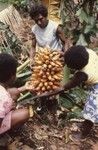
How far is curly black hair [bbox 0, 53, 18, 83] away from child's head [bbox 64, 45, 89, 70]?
60 centimetres

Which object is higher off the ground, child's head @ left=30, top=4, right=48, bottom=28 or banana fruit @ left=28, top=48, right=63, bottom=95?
child's head @ left=30, top=4, right=48, bottom=28

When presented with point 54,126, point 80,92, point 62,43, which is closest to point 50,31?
point 62,43

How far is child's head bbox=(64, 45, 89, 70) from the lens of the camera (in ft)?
14.1

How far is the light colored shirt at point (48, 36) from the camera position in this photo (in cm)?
543

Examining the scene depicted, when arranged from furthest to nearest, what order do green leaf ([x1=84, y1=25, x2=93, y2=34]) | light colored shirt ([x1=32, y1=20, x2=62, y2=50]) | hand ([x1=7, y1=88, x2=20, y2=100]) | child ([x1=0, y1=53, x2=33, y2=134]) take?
green leaf ([x1=84, y1=25, x2=93, y2=34]) < light colored shirt ([x1=32, y1=20, x2=62, y2=50]) < hand ([x1=7, y1=88, x2=20, y2=100]) < child ([x1=0, y1=53, x2=33, y2=134])

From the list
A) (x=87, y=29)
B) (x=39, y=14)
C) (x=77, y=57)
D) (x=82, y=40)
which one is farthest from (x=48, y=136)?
(x=87, y=29)

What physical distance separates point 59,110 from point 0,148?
1192 millimetres

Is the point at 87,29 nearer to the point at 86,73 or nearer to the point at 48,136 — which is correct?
the point at 86,73

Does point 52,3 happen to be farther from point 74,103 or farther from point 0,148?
point 0,148

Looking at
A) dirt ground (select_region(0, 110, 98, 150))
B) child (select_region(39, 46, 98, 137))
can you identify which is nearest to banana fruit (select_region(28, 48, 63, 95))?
child (select_region(39, 46, 98, 137))

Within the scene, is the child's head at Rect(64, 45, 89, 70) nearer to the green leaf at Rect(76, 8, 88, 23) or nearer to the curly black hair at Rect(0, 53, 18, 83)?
the curly black hair at Rect(0, 53, 18, 83)

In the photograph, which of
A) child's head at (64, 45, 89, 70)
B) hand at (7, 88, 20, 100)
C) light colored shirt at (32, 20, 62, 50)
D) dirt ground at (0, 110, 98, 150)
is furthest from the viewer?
light colored shirt at (32, 20, 62, 50)

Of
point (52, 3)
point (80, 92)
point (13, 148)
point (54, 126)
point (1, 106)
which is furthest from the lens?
point (52, 3)

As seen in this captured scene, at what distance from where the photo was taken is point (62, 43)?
216 inches
